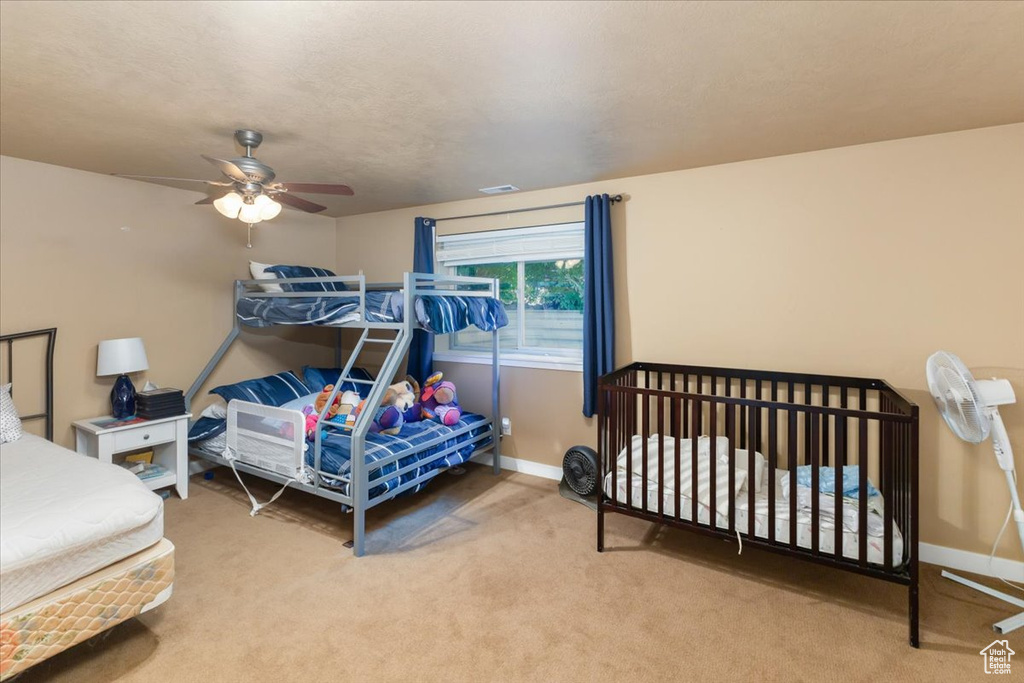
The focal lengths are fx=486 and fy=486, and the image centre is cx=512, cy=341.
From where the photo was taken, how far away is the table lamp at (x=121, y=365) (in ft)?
10.2

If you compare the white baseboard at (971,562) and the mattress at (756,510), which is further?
the white baseboard at (971,562)

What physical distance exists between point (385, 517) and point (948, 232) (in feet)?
11.5

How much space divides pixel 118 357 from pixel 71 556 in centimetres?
181

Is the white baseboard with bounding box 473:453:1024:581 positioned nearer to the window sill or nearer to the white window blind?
the window sill

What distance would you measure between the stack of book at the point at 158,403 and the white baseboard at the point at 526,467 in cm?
219

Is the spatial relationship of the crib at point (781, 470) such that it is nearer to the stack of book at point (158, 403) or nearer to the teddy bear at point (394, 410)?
the teddy bear at point (394, 410)

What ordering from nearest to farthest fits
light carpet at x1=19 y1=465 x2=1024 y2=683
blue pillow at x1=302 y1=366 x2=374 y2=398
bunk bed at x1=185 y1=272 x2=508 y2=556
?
light carpet at x1=19 y1=465 x2=1024 y2=683 → bunk bed at x1=185 y1=272 x2=508 y2=556 → blue pillow at x1=302 y1=366 x2=374 y2=398

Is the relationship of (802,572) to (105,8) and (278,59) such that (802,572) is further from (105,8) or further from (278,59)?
(105,8)

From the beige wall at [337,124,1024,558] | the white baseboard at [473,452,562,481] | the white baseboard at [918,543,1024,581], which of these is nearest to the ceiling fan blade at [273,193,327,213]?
the beige wall at [337,124,1024,558]

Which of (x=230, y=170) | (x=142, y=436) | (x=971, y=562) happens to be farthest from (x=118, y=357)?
(x=971, y=562)

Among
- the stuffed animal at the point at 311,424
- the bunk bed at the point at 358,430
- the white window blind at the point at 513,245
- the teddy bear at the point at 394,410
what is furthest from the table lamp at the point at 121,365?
the white window blind at the point at 513,245

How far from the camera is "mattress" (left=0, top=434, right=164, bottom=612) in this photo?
162 centimetres

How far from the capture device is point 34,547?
1.62m

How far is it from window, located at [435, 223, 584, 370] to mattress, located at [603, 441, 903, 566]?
1180 millimetres
